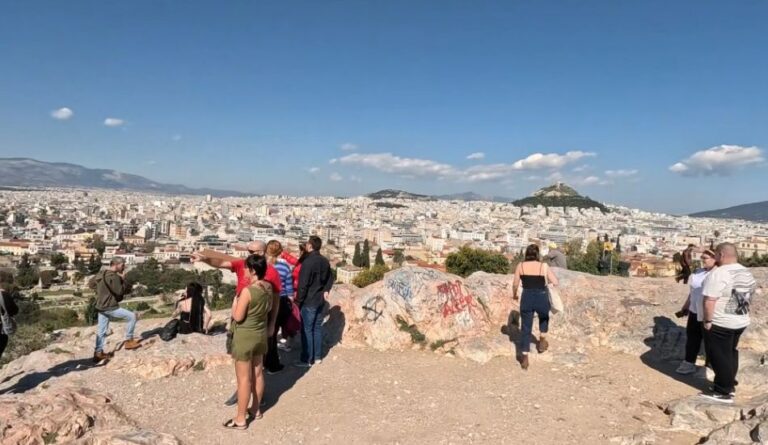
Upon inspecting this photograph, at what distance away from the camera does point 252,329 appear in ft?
16.9

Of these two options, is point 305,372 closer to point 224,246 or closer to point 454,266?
point 454,266

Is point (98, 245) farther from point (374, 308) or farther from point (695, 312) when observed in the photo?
point (695, 312)

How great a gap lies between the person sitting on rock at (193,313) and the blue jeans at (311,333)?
246 centimetres

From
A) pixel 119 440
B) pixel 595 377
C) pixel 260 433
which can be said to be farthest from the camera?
pixel 595 377

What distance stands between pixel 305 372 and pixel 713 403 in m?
5.22

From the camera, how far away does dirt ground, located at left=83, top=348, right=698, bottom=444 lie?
17.5ft

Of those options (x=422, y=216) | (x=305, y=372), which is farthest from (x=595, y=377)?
(x=422, y=216)

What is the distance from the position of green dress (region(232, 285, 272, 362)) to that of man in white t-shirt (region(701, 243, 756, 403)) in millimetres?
4922

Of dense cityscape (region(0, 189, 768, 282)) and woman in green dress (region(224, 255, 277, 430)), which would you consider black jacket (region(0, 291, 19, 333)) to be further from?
dense cityscape (region(0, 189, 768, 282))

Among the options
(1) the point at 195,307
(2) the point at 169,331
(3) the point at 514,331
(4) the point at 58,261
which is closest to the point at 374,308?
(3) the point at 514,331

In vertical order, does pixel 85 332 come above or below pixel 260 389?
below

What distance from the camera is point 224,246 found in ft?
324

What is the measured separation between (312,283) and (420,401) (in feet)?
7.45

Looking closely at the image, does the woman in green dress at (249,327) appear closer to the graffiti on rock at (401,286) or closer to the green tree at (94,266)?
the graffiti on rock at (401,286)
